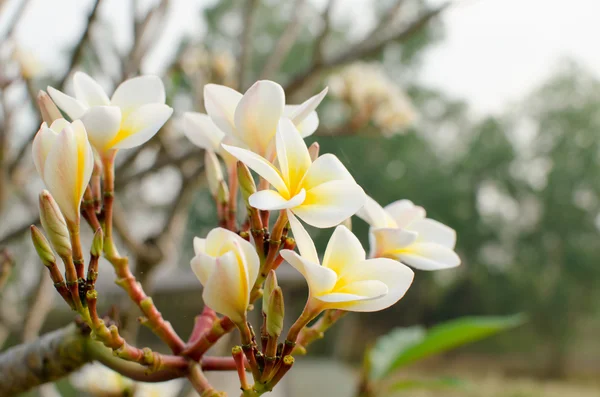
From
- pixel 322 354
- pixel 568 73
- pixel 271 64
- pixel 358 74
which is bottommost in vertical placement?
pixel 271 64

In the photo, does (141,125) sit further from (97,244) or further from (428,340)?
(428,340)

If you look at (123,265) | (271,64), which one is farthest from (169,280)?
(123,265)

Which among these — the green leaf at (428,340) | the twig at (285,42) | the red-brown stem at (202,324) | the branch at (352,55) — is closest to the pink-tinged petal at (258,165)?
the red-brown stem at (202,324)

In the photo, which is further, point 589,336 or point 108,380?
→ point 589,336

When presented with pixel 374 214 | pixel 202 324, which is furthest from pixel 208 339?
pixel 374 214

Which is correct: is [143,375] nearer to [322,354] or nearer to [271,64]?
[271,64]

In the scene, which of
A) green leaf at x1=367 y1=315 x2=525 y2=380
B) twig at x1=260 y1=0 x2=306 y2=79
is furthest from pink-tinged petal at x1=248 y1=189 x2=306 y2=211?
twig at x1=260 y1=0 x2=306 y2=79

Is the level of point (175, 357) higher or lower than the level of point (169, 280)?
lower
